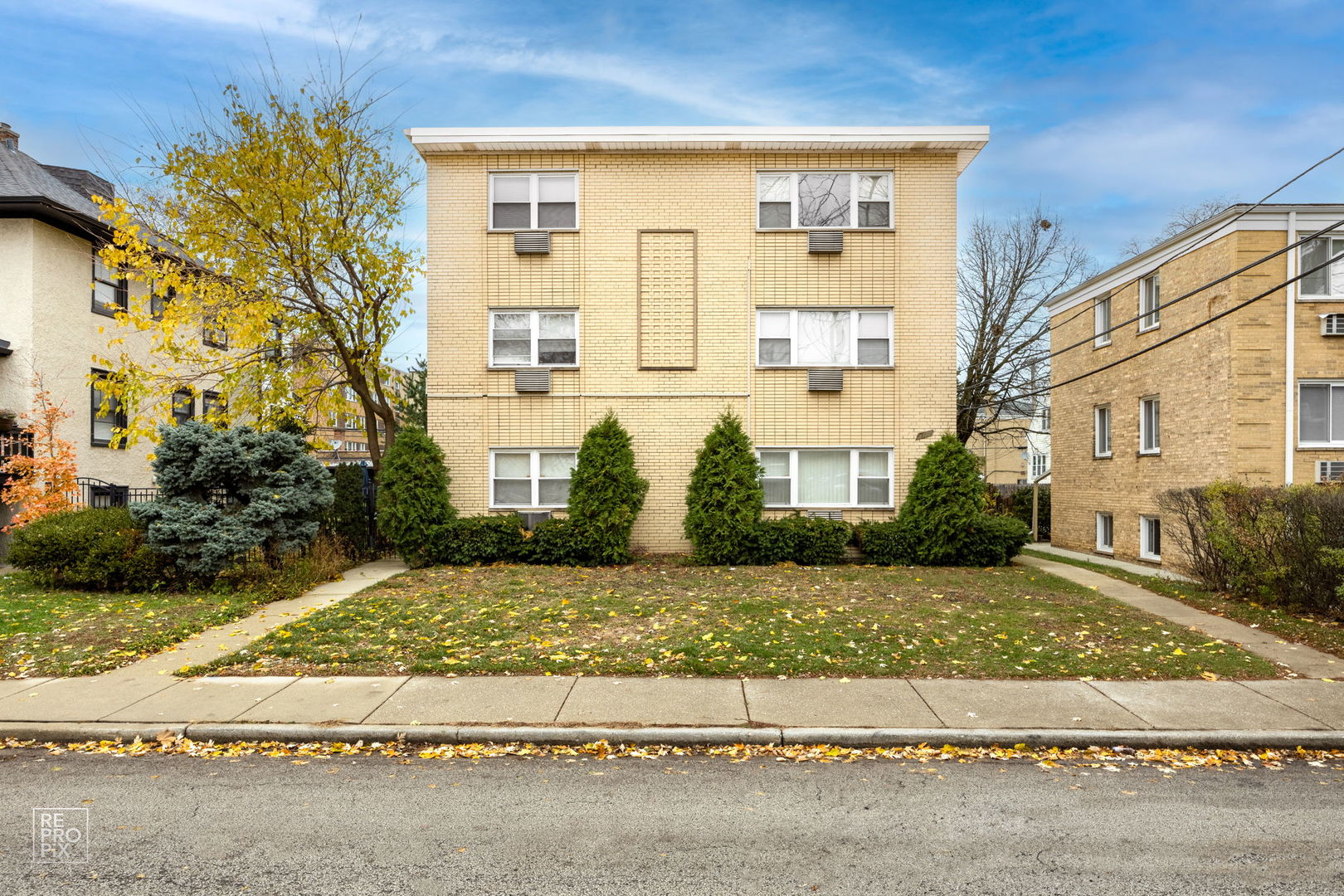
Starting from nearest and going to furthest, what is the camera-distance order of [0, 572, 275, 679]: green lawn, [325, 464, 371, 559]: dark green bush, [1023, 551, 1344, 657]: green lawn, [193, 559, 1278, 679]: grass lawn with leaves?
[193, 559, 1278, 679]: grass lawn with leaves
[0, 572, 275, 679]: green lawn
[1023, 551, 1344, 657]: green lawn
[325, 464, 371, 559]: dark green bush

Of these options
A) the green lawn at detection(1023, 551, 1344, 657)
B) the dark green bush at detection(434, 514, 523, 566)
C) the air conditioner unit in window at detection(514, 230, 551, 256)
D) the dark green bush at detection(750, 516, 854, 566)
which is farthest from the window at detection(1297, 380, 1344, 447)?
the dark green bush at detection(434, 514, 523, 566)

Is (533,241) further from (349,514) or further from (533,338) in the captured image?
(349,514)

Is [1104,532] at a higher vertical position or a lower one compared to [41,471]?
lower

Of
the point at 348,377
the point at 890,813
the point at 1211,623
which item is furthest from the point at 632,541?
the point at 890,813

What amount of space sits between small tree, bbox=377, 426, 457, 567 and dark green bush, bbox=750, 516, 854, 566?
6.00m

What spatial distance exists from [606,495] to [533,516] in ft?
6.79

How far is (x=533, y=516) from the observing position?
1605 cm

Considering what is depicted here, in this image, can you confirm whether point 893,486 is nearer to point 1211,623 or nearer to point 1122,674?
point 1211,623

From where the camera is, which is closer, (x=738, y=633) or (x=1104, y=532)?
(x=738, y=633)

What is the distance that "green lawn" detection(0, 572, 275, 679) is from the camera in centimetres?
789

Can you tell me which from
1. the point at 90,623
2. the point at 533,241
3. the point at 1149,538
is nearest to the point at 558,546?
the point at 533,241

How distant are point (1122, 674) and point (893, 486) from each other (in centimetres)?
870

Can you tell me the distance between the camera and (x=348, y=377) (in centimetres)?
1711

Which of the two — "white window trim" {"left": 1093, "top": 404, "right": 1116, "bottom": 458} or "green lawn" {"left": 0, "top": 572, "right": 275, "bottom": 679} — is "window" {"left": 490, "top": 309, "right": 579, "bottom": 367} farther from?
"white window trim" {"left": 1093, "top": 404, "right": 1116, "bottom": 458}
